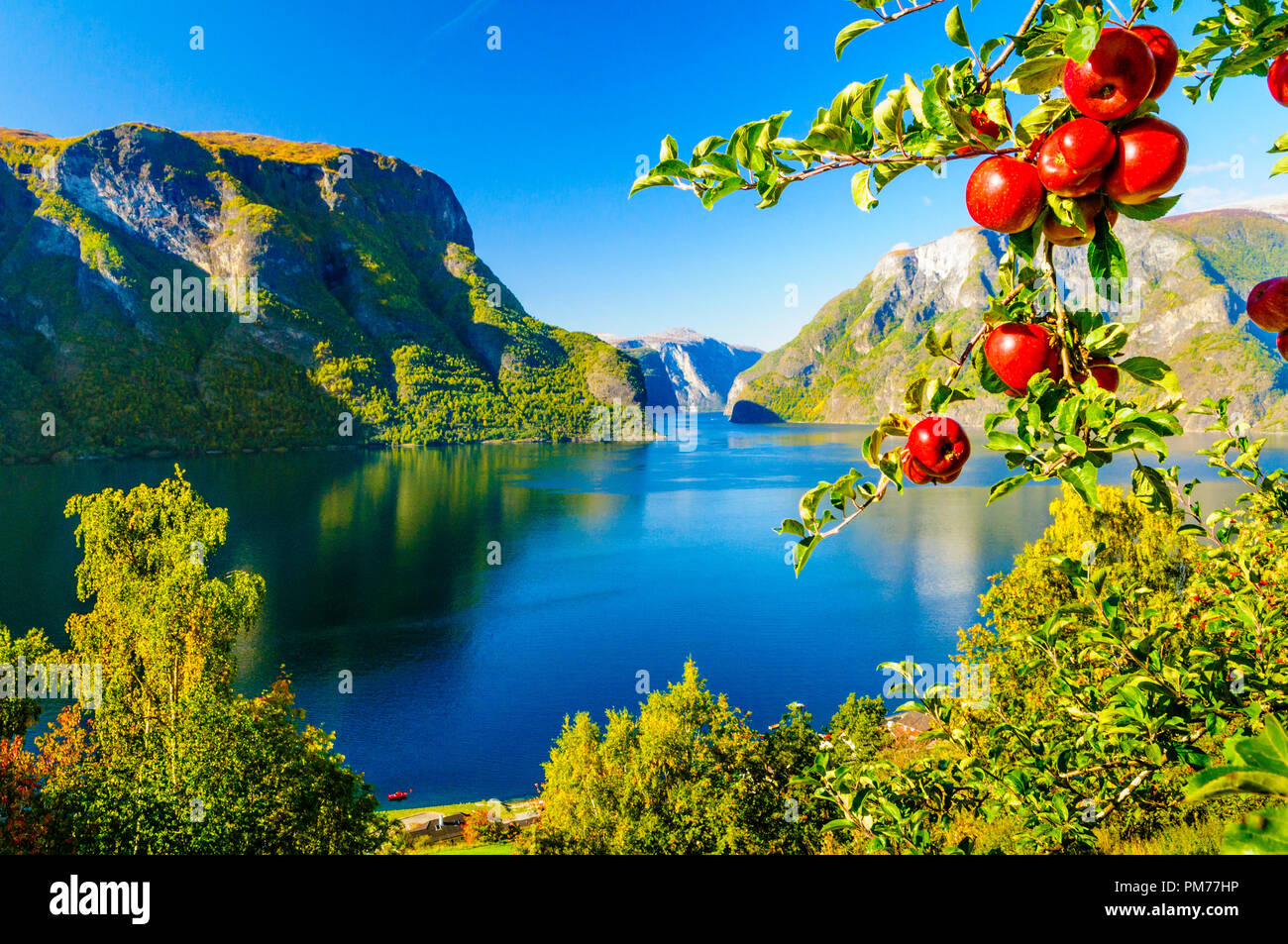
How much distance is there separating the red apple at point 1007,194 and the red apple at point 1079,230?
0.05 metres

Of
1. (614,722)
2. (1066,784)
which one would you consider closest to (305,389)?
A: (614,722)

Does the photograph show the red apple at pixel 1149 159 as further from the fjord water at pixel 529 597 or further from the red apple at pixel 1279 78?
the fjord water at pixel 529 597

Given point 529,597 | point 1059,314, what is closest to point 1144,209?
point 1059,314

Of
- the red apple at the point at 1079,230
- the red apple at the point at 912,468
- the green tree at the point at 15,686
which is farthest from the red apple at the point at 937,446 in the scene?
the green tree at the point at 15,686

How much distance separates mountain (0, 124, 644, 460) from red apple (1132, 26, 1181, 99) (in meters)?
135

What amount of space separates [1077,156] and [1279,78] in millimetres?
1121

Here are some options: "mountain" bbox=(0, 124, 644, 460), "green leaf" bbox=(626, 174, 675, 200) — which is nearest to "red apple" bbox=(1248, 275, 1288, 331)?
"green leaf" bbox=(626, 174, 675, 200)

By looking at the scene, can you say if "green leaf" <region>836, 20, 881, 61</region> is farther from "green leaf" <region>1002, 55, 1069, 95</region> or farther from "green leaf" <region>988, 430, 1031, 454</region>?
"green leaf" <region>988, 430, 1031, 454</region>

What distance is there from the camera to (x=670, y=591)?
44.3 metres

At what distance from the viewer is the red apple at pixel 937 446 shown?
53.9 inches

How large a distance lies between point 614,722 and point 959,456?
17.5 metres
